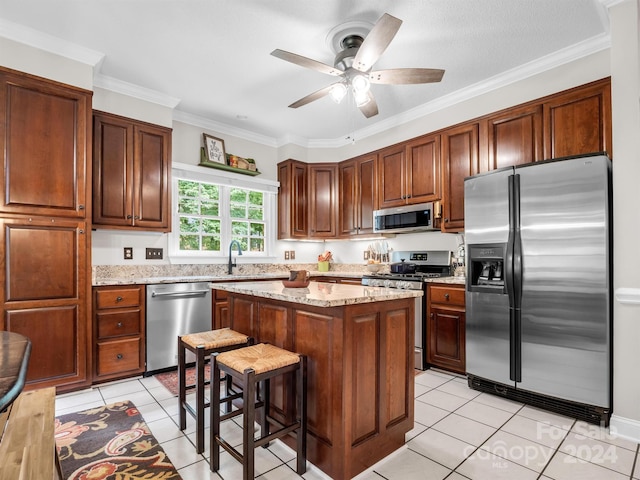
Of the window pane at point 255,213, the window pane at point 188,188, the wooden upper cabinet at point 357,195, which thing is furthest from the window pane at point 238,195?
the wooden upper cabinet at point 357,195

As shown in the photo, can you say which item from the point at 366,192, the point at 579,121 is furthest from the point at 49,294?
the point at 579,121

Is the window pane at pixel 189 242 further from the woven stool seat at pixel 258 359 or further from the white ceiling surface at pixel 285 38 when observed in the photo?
the woven stool seat at pixel 258 359

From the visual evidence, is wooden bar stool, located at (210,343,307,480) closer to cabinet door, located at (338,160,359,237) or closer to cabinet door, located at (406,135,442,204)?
cabinet door, located at (406,135,442,204)

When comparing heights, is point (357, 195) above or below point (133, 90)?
below

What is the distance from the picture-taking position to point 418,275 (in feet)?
12.3

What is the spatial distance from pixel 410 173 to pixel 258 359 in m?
3.05

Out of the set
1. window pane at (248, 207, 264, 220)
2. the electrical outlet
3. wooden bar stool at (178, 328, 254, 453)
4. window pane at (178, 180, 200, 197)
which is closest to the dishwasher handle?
the electrical outlet

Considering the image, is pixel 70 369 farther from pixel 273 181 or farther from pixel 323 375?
pixel 273 181

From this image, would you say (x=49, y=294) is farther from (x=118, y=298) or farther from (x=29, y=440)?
(x=29, y=440)

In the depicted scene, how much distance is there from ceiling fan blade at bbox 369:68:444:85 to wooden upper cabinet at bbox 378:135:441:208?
143 cm

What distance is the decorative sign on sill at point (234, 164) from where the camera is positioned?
4309 millimetres

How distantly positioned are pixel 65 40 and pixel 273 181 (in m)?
2.72

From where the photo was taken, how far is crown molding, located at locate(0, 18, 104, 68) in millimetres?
2645

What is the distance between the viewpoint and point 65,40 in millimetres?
2826
